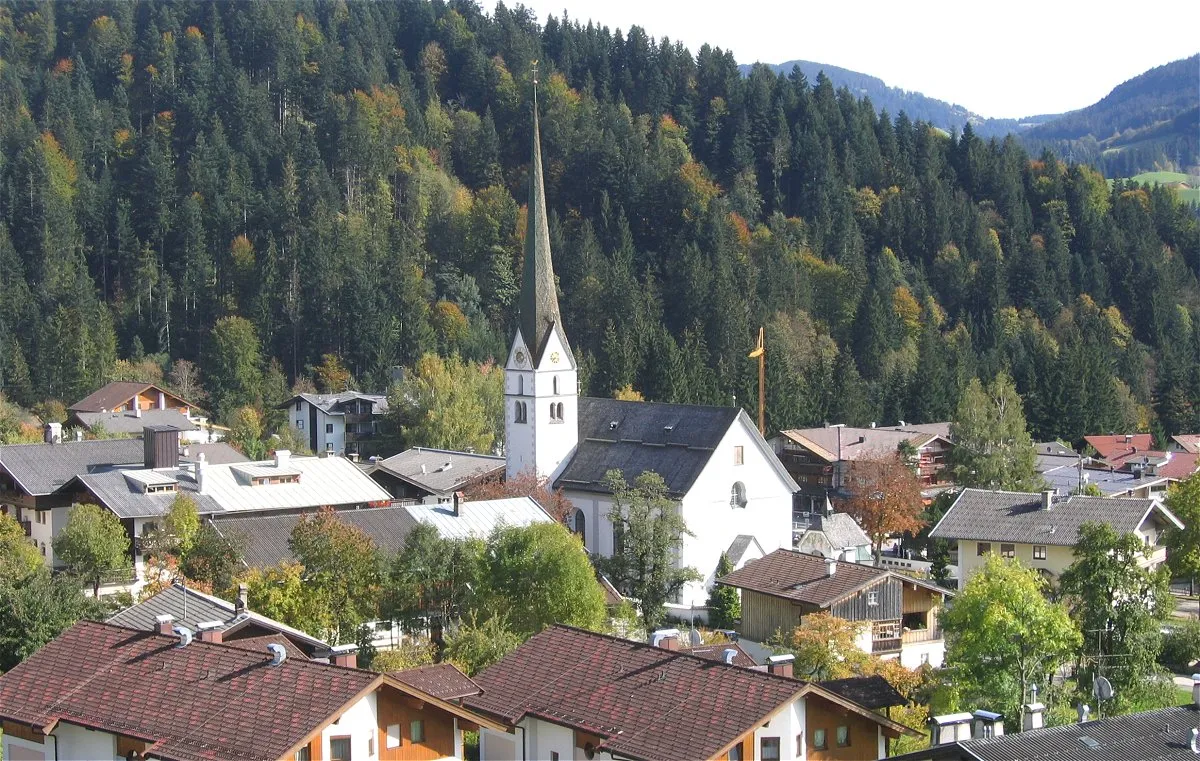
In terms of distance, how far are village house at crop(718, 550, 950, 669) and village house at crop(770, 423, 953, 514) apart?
29413mm

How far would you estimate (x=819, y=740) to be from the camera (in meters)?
28.7

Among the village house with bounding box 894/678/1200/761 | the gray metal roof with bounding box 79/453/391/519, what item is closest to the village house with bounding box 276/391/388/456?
the gray metal roof with bounding box 79/453/391/519

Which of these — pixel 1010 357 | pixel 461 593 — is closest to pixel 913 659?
pixel 461 593

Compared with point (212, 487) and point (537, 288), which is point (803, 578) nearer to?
point (212, 487)

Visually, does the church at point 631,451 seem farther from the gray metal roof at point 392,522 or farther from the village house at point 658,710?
the village house at point 658,710

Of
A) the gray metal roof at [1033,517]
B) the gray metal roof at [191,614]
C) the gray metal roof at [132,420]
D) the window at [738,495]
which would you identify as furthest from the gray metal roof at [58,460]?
the gray metal roof at [1033,517]

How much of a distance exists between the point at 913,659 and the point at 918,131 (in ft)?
333

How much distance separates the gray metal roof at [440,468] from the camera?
65062mm

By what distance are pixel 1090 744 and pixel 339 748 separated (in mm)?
10622

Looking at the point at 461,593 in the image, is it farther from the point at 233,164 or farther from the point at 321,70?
the point at 321,70

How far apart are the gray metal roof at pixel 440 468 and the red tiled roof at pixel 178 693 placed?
3361 centimetres

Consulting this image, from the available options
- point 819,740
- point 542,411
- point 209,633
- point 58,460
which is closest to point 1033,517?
point 542,411

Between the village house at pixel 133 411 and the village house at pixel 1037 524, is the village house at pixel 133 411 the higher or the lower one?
the higher one

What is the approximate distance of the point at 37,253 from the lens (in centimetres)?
11881
